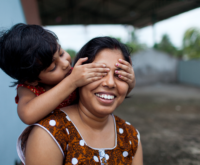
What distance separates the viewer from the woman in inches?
38.7

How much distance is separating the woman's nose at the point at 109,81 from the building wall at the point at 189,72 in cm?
1055

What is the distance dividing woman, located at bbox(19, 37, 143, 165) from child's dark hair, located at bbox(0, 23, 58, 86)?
0.26 metres

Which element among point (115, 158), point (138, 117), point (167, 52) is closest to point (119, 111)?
point (138, 117)

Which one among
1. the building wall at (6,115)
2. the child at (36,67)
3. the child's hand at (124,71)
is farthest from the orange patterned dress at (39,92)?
the building wall at (6,115)

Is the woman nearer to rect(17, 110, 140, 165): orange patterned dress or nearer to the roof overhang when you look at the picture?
rect(17, 110, 140, 165): orange patterned dress

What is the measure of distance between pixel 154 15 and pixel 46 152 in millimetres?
9923

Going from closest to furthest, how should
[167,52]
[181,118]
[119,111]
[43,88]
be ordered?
[43,88] < [181,118] < [119,111] < [167,52]

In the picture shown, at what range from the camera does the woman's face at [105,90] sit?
1.05 m

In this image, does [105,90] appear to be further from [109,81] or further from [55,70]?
[55,70]

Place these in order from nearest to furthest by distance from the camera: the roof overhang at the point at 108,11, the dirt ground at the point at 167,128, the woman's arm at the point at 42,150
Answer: the woman's arm at the point at 42,150 → the dirt ground at the point at 167,128 → the roof overhang at the point at 108,11

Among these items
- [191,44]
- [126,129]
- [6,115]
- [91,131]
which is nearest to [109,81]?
[91,131]

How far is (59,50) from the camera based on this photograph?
3.99 feet

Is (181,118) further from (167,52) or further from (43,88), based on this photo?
(167,52)

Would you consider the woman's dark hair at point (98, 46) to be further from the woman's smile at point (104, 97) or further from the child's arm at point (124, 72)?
the woman's smile at point (104, 97)
